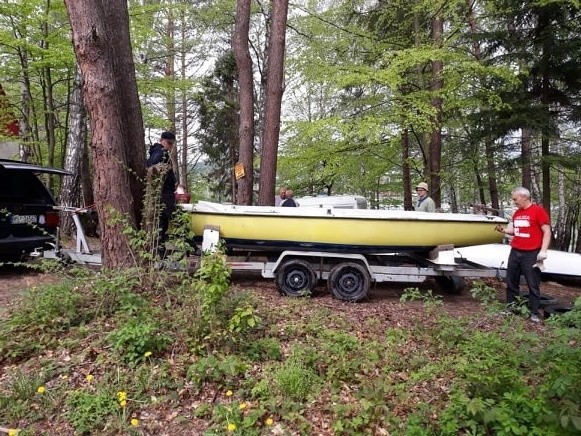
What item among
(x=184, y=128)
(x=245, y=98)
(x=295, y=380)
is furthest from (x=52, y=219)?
(x=184, y=128)

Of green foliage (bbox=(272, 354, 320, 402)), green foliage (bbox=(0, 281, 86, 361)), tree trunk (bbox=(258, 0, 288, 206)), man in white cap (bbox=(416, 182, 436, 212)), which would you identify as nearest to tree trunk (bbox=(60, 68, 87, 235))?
tree trunk (bbox=(258, 0, 288, 206))

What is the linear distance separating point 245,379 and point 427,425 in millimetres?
1391

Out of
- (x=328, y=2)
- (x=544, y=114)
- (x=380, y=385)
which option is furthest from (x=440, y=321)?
(x=328, y=2)

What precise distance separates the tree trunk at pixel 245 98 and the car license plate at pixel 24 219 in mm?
3254

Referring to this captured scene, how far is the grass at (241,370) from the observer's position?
2926 mm

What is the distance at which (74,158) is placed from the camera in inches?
411

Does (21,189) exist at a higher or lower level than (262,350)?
higher

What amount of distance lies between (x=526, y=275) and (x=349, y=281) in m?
2.25

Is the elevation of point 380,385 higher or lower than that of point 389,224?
lower

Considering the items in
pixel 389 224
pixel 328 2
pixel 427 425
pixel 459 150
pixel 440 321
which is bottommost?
pixel 427 425

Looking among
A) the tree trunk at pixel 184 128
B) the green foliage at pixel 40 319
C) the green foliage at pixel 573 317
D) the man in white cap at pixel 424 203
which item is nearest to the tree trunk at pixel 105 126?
the green foliage at pixel 40 319

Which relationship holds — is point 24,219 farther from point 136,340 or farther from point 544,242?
point 544,242

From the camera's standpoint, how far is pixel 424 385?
3486 millimetres

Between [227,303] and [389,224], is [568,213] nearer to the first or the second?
[389,224]
